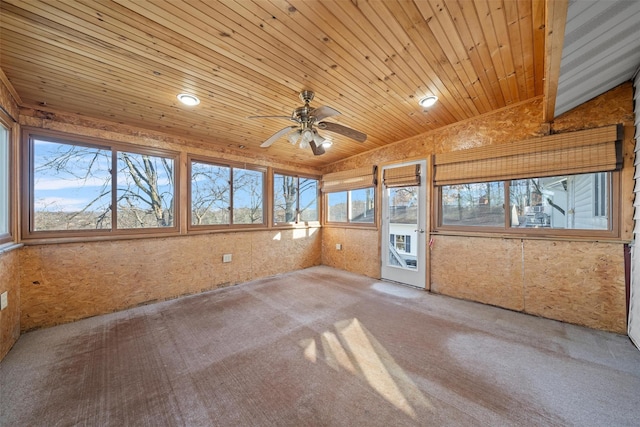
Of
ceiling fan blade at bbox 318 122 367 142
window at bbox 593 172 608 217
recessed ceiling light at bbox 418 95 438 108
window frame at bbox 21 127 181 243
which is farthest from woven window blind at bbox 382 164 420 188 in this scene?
window frame at bbox 21 127 181 243

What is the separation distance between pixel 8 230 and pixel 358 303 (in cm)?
404

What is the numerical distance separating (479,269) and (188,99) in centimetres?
429

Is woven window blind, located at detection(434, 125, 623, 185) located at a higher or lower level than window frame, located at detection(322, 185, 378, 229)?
higher

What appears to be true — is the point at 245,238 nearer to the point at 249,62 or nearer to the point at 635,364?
the point at 249,62

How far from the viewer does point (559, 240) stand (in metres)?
2.79

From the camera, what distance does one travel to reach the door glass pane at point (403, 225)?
412 centimetres

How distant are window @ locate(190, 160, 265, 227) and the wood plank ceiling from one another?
1.18 metres

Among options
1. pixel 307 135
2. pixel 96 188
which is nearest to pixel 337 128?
pixel 307 135

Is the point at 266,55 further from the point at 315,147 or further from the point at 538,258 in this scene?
the point at 538,258

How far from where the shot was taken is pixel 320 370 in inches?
76.5

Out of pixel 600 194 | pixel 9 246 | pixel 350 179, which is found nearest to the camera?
pixel 9 246

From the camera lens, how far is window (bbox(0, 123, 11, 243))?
2363mm

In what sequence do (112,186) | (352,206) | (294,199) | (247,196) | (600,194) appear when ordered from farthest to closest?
(294,199) → (352,206) → (247,196) → (112,186) → (600,194)

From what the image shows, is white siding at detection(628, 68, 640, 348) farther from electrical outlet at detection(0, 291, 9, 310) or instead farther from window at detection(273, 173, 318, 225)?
electrical outlet at detection(0, 291, 9, 310)
